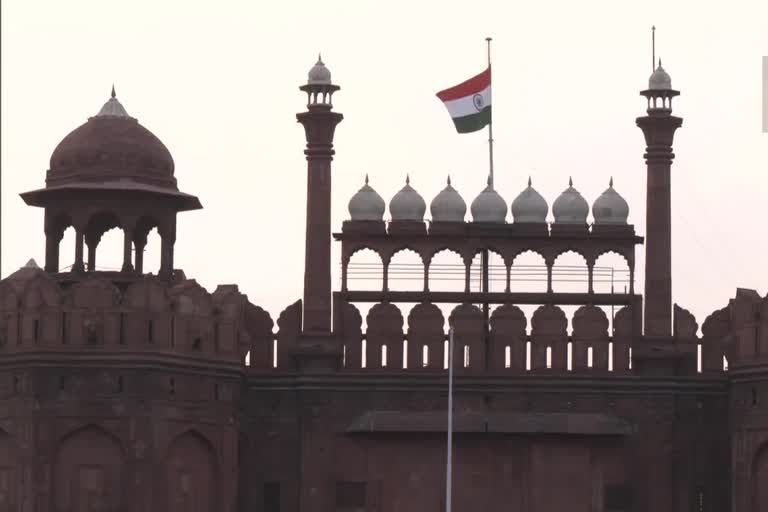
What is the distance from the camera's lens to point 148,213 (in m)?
73.1

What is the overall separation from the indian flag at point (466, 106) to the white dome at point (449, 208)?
1.94m

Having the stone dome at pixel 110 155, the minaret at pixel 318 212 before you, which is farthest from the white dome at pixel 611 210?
the stone dome at pixel 110 155

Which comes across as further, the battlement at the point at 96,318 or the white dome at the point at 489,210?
the white dome at the point at 489,210

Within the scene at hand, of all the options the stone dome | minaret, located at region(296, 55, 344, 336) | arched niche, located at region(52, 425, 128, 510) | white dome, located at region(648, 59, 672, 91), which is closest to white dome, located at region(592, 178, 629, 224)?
white dome, located at region(648, 59, 672, 91)

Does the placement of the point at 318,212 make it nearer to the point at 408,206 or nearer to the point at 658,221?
the point at 408,206

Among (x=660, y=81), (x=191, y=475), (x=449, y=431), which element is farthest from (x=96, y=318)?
(x=660, y=81)

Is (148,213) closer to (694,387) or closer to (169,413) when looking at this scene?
(169,413)

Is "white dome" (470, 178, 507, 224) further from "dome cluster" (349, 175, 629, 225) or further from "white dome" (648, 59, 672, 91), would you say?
"white dome" (648, 59, 672, 91)

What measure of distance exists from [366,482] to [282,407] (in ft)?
8.86

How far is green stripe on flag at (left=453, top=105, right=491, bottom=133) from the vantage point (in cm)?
7619

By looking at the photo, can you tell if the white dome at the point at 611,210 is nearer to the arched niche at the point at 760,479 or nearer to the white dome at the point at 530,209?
the white dome at the point at 530,209

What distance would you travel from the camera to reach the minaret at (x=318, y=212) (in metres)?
74.2

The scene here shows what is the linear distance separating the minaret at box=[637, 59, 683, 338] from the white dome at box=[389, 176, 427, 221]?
552 cm

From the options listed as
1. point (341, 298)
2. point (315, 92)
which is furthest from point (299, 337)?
point (315, 92)
